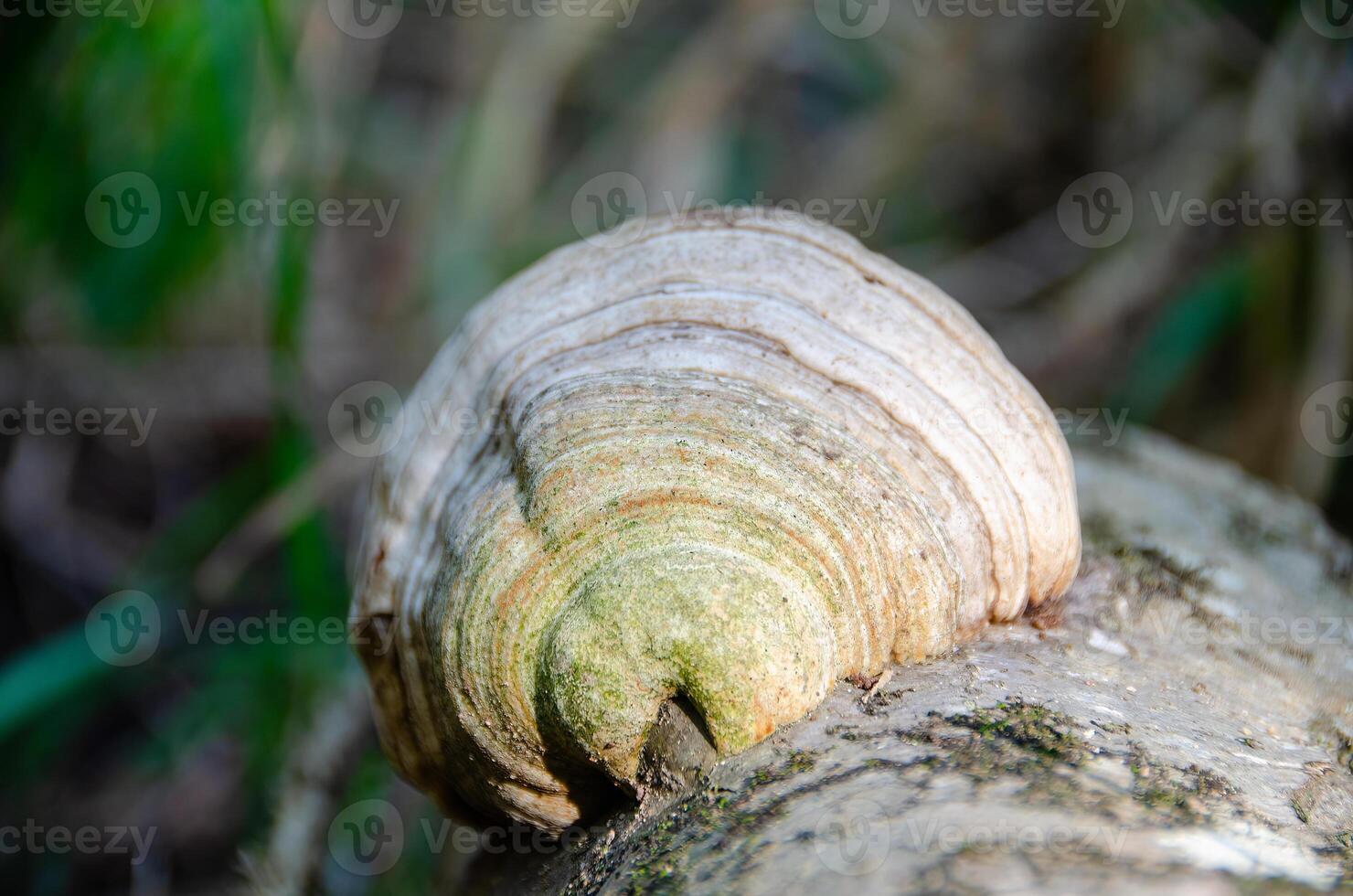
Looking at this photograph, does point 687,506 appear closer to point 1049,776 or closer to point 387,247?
point 1049,776

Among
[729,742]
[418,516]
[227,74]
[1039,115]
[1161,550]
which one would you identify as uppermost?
[227,74]

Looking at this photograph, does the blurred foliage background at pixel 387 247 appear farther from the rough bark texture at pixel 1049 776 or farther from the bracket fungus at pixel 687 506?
the rough bark texture at pixel 1049 776

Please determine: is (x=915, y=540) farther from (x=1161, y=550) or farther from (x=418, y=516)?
(x=1161, y=550)

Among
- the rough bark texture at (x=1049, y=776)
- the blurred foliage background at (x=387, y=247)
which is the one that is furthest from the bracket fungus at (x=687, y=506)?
the blurred foliage background at (x=387, y=247)

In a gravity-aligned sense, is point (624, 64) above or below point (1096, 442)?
above

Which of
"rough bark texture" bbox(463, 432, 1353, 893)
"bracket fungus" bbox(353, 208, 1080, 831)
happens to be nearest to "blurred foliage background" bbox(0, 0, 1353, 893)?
"bracket fungus" bbox(353, 208, 1080, 831)

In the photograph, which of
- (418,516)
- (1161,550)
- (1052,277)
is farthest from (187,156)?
(1052,277)
